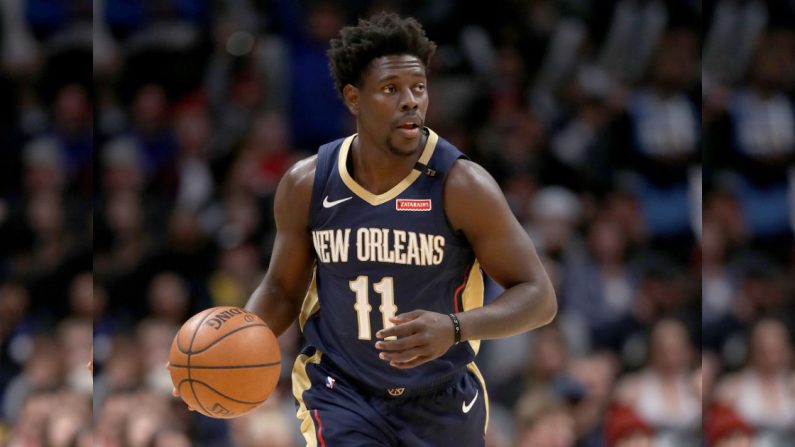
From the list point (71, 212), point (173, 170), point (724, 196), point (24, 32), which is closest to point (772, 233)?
point (724, 196)

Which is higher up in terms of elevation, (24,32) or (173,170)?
(24,32)

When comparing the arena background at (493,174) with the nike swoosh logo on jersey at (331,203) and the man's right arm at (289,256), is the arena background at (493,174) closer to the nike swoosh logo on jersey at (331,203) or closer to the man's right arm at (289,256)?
the man's right arm at (289,256)

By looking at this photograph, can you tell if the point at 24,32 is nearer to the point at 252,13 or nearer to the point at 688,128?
the point at 252,13

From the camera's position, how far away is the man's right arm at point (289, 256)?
4762mm

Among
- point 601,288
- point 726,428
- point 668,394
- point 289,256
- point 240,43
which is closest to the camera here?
point 289,256

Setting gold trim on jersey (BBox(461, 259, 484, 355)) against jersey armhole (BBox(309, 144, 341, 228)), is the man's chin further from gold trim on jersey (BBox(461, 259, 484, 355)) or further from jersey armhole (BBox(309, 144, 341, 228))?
gold trim on jersey (BBox(461, 259, 484, 355))

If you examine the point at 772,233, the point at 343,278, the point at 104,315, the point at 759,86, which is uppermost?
the point at 343,278

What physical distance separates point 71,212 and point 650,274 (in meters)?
5.21

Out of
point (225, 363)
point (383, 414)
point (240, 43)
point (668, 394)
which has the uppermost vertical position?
point (225, 363)

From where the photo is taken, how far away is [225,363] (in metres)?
Answer: 4.44

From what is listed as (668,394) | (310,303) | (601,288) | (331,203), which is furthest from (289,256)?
(601,288)

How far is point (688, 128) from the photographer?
10602 millimetres

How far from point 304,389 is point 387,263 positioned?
2.27 feet

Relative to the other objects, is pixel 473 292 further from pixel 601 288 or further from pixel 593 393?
pixel 601 288
